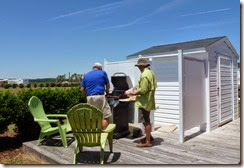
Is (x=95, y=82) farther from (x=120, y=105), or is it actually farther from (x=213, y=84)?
(x=213, y=84)

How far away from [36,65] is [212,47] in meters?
3.81

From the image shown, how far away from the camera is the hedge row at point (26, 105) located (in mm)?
4473

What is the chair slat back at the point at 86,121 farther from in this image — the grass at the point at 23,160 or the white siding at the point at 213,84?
the white siding at the point at 213,84

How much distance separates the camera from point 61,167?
3463mm

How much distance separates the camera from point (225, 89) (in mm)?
6207

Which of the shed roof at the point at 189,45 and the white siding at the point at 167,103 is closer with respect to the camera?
the shed roof at the point at 189,45

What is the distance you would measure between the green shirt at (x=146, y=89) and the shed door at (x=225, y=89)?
2.39 meters

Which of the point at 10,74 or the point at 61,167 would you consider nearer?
the point at 61,167

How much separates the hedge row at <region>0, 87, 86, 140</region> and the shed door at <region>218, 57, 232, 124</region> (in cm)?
310

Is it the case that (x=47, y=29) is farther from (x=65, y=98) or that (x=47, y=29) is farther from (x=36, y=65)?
(x=65, y=98)

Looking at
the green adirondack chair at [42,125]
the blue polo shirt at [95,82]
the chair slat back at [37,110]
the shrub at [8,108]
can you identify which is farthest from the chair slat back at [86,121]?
the shrub at [8,108]

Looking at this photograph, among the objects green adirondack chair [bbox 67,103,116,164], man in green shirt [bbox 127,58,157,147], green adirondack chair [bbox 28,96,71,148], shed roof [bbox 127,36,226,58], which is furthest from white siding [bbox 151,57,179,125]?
green adirondack chair [bbox 67,103,116,164]

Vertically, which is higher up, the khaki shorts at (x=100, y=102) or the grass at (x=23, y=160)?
the khaki shorts at (x=100, y=102)

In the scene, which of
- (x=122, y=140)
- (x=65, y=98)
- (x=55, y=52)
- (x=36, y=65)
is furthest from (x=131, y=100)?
(x=36, y=65)
